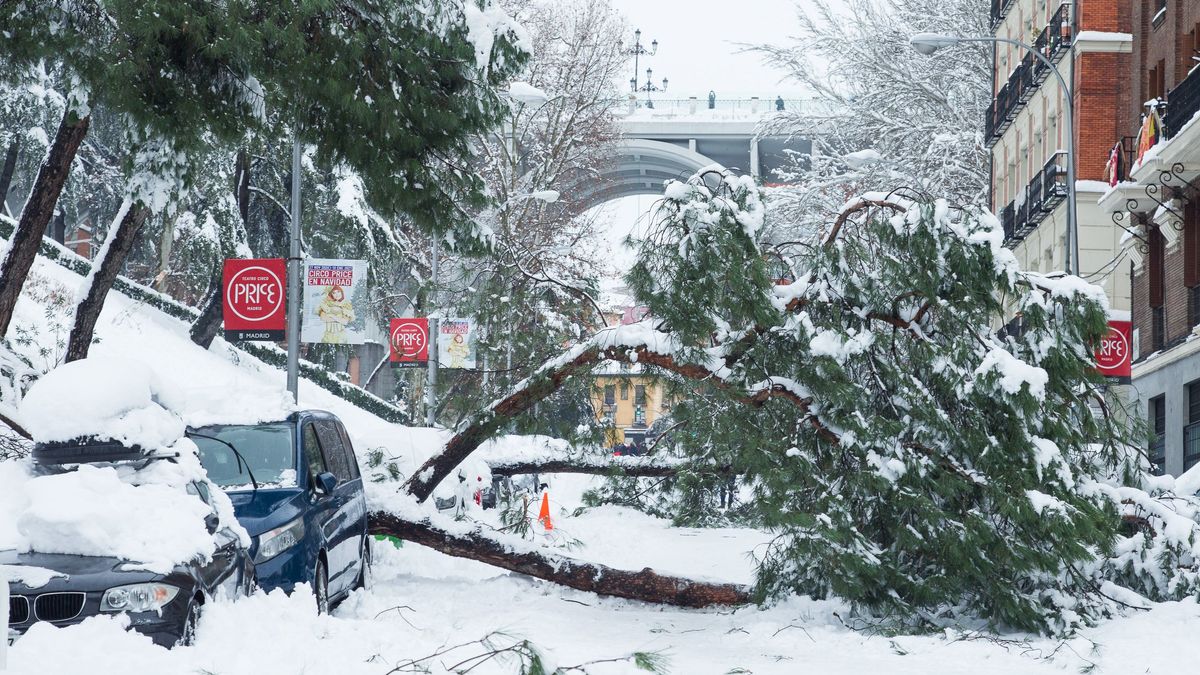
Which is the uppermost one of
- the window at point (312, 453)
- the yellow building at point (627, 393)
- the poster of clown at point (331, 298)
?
the poster of clown at point (331, 298)

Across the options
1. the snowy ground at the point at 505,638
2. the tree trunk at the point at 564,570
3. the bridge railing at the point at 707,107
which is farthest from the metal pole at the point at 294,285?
the bridge railing at the point at 707,107

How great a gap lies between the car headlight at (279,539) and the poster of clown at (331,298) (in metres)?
11.3

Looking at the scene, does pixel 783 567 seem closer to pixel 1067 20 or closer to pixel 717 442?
pixel 717 442

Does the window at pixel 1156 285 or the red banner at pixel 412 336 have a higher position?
the window at pixel 1156 285

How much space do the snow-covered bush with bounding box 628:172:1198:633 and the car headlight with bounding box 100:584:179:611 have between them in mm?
5398

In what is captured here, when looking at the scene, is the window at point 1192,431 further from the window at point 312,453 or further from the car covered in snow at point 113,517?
the car covered in snow at point 113,517

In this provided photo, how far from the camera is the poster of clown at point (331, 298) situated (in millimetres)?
22531

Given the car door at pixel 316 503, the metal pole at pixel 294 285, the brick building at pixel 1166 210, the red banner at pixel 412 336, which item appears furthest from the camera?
the brick building at pixel 1166 210

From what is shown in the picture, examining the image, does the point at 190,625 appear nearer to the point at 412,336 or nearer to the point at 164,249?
the point at 412,336

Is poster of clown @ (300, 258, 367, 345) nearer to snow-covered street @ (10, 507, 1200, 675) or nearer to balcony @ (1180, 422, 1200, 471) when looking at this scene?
snow-covered street @ (10, 507, 1200, 675)

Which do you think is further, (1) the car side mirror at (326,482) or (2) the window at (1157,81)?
(2) the window at (1157,81)

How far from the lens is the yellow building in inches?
596

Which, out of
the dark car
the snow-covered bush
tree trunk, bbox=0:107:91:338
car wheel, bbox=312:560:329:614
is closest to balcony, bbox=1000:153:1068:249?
the snow-covered bush

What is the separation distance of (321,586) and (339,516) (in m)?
1.14
